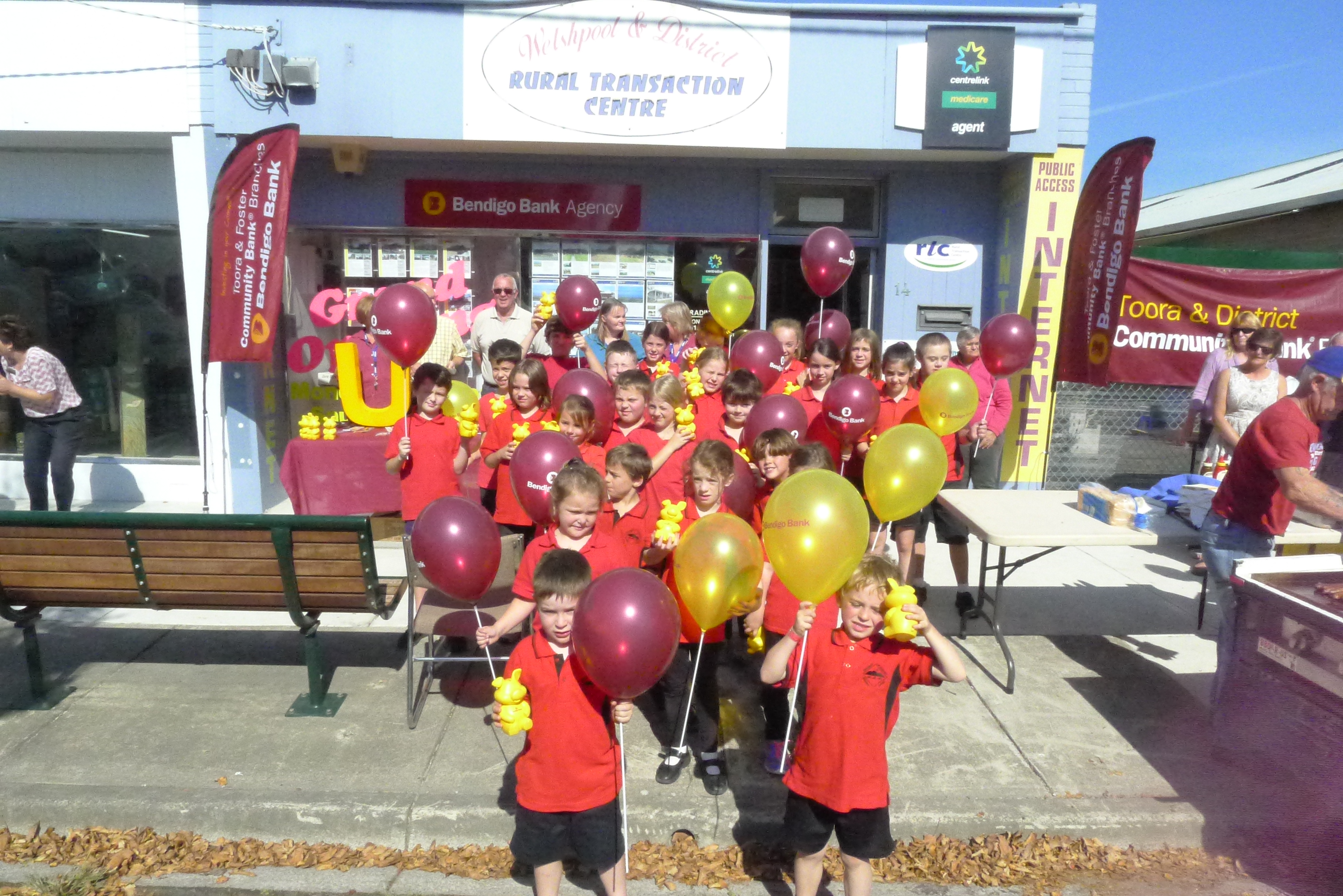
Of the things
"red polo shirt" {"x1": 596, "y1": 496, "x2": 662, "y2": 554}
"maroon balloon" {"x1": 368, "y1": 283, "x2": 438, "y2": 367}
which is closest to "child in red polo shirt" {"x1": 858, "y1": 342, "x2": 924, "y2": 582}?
"red polo shirt" {"x1": 596, "y1": 496, "x2": 662, "y2": 554}

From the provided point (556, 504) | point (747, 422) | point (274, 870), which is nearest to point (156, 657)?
point (274, 870)

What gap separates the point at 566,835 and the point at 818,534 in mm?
1210

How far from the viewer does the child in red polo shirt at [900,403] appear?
505 centimetres

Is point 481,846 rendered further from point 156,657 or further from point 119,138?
point 119,138

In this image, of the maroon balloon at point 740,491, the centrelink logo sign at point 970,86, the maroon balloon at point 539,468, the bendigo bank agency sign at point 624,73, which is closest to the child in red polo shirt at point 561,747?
the maroon balloon at point 539,468

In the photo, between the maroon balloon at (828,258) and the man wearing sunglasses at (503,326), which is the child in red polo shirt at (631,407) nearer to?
the maroon balloon at (828,258)

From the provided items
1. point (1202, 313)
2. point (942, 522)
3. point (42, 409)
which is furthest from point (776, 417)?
point (1202, 313)

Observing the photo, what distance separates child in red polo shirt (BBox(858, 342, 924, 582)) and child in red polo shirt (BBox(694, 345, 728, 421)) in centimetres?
92

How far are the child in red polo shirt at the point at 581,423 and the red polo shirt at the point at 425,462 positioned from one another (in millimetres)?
850

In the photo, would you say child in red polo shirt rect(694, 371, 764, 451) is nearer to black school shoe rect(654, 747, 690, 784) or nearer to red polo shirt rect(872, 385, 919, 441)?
red polo shirt rect(872, 385, 919, 441)

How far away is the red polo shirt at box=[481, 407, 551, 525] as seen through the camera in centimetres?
457

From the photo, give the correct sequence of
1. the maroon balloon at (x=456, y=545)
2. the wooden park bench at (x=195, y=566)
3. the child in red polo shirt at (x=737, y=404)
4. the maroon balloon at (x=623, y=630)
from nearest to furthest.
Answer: the maroon balloon at (x=623, y=630)
the maroon balloon at (x=456, y=545)
the wooden park bench at (x=195, y=566)
the child in red polo shirt at (x=737, y=404)

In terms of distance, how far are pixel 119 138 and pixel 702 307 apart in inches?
212

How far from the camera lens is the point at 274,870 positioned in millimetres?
3209
